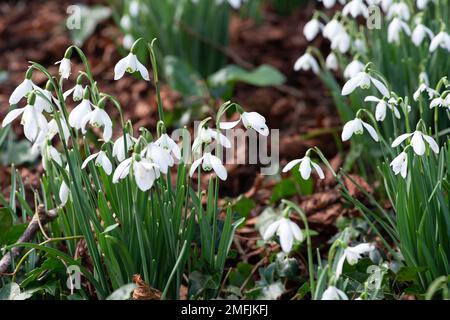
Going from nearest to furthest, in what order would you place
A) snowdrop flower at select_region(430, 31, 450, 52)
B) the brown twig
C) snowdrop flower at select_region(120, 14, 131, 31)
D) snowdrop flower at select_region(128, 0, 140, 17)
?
snowdrop flower at select_region(430, 31, 450, 52) < snowdrop flower at select_region(128, 0, 140, 17) < snowdrop flower at select_region(120, 14, 131, 31) < the brown twig

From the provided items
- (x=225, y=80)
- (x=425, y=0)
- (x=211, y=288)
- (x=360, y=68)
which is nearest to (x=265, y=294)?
(x=211, y=288)

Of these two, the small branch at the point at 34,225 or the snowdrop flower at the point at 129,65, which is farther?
the small branch at the point at 34,225

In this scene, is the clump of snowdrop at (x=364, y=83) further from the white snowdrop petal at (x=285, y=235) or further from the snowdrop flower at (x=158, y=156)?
the snowdrop flower at (x=158, y=156)

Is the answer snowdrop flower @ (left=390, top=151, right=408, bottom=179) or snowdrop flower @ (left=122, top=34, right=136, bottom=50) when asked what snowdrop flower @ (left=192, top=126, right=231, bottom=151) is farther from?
snowdrop flower @ (left=122, top=34, right=136, bottom=50)

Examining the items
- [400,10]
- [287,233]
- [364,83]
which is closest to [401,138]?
[364,83]

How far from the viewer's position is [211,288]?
197 centimetres

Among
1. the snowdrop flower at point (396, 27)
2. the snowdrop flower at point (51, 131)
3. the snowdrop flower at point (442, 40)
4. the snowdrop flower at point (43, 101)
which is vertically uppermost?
the snowdrop flower at point (396, 27)

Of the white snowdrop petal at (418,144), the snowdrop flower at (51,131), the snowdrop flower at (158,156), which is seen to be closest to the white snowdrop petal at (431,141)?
the white snowdrop petal at (418,144)

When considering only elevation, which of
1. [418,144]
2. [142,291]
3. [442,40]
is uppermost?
[442,40]

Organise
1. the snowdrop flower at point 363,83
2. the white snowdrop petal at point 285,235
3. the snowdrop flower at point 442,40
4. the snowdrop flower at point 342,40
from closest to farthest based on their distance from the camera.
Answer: the white snowdrop petal at point 285,235
the snowdrop flower at point 363,83
the snowdrop flower at point 442,40
the snowdrop flower at point 342,40

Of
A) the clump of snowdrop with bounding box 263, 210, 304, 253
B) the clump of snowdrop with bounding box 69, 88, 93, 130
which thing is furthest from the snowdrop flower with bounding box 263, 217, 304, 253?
the clump of snowdrop with bounding box 69, 88, 93, 130

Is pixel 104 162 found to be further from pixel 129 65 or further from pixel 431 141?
pixel 431 141
